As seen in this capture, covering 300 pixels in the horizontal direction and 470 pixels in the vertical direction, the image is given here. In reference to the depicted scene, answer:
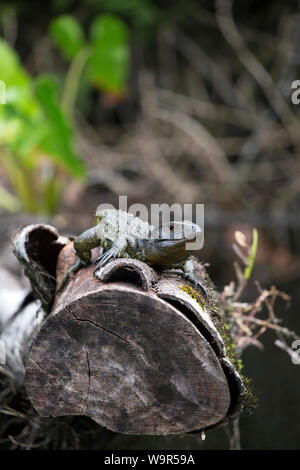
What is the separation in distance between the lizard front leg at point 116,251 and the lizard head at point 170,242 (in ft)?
0.24

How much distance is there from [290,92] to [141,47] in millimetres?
2375

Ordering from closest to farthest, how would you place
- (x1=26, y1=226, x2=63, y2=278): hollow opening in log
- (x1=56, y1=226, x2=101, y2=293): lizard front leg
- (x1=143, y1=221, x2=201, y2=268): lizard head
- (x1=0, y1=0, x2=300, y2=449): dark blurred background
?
(x1=143, y1=221, x2=201, y2=268): lizard head
(x1=56, y1=226, x2=101, y2=293): lizard front leg
(x1=26, y1=226, x2=63, y2=278): hollow opening in log
(x1=0, y1=0, x2=300, y2=449): dark blurred background

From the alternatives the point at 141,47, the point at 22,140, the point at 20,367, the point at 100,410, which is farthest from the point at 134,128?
the point at 100,410

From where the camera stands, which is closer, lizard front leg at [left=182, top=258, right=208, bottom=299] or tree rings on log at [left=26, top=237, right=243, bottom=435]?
tree rings on log at [left=26, top=237, right=243, bottom=435]

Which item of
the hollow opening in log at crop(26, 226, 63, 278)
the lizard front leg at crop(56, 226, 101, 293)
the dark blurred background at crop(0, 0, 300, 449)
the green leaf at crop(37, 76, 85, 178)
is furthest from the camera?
the dark blurred background at crop(0, 0, 300, 449)

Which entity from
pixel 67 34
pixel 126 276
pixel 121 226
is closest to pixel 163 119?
pixel 67 34

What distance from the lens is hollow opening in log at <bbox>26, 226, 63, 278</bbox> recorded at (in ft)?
6.94

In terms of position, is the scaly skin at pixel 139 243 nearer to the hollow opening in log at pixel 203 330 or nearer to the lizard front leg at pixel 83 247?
the lizard front leg at pixel 83 247

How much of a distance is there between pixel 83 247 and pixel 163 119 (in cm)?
478

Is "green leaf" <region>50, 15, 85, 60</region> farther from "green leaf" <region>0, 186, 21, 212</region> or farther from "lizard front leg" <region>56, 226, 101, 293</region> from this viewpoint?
"lizard front leg" <region>56, 226, 101, 293</region>

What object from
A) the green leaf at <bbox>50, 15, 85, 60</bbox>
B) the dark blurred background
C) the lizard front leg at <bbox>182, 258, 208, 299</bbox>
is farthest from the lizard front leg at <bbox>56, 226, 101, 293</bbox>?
the green leaf at <bbox>50, 15, 85, 60</bbox>

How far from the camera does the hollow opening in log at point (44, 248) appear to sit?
2115mm

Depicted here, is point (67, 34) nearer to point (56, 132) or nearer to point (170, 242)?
point (56, 132)

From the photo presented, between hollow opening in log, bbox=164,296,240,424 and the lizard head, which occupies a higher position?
the lizard head
